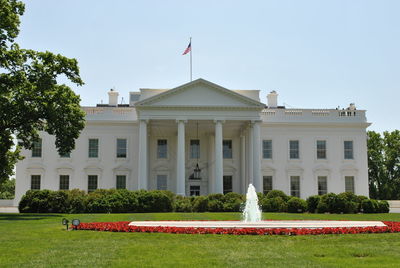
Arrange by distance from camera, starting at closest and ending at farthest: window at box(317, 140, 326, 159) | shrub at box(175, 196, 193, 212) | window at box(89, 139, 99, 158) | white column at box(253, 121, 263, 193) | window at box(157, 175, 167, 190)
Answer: shrub at box(175, 196, 193, 212) → white column at box(253, 121, 263, 193) → window at box(89, 139, 99, 158) → window at box(157, 175, 167, 190) → window at box(317, 140, 326, 159)

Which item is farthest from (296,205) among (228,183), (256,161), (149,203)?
(228,183)

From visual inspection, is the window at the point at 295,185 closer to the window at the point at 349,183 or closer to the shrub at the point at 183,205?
the window at the point at 349,183

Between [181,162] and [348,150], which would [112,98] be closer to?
[181,162]

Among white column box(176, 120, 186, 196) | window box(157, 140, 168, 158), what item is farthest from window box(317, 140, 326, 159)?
window box(157, 140, 168, 158)

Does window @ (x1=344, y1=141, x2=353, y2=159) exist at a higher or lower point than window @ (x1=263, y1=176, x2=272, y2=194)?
higher

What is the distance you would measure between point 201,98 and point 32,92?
18.4m

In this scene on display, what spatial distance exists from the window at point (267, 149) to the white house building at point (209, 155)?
0.08m

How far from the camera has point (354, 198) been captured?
34.4m

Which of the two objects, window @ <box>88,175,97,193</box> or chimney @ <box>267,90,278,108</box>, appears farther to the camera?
chimney @ <box>267,90,278,108</box>

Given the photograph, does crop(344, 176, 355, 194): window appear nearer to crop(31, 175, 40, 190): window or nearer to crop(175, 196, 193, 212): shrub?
crop(175, 196, 193, 212): shrub

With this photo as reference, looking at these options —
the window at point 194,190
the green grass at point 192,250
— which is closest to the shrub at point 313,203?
the window at point 194,190

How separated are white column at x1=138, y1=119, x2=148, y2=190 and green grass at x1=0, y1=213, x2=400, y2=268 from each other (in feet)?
81.0

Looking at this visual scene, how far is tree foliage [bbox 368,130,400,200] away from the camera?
6769cm

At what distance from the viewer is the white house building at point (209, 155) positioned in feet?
153
